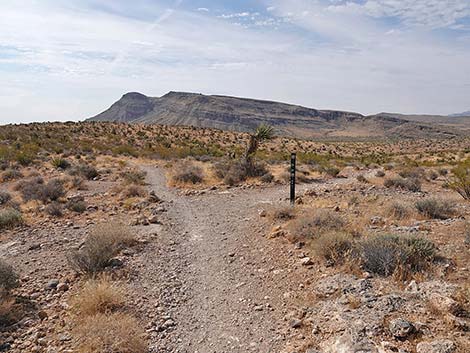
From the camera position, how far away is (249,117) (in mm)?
163250

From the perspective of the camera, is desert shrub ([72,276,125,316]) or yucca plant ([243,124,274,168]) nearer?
desert shrub ([72,276,125,316])

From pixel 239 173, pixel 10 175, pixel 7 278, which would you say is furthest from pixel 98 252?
pixel 10 175

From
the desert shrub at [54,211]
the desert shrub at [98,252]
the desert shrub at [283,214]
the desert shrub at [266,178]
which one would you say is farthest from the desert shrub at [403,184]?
the desert shrub at [54,211]

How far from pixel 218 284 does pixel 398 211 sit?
5.87 metres

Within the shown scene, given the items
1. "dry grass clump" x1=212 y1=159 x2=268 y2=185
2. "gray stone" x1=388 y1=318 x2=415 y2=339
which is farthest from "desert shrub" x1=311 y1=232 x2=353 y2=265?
"dry grass clump" x1=212 y1=159 x2=268 y2=185

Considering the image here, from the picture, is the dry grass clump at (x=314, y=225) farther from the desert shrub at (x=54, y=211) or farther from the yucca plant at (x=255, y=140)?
the yucca plant at (x=255, y=140)

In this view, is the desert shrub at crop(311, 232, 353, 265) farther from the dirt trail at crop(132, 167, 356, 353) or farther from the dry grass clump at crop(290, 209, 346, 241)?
the dry grass clump at crop(290, 209, 346, 241)

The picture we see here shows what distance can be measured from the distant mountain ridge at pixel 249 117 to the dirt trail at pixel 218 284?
132856 mm

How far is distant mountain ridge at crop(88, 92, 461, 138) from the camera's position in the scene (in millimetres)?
147750

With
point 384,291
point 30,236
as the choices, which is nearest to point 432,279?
point 384,291

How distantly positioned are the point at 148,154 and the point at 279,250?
25.4 meters

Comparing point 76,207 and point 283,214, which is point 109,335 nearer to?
point 283,214

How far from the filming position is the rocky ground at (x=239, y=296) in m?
4.73

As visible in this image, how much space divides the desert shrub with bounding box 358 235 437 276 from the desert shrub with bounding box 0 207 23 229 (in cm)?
968
